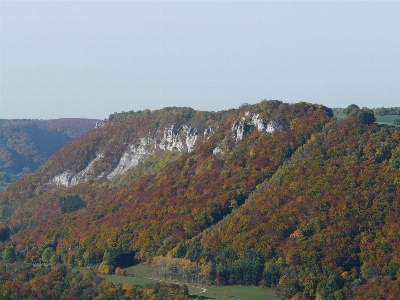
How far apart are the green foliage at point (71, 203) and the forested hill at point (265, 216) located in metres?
5.65

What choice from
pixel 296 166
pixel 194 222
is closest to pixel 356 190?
pixel 296 166

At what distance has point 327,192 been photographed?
415 ft

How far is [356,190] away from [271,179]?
18.7 m

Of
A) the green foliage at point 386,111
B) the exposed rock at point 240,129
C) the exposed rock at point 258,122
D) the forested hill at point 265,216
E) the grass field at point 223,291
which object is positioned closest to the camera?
the grass field at point 223,291

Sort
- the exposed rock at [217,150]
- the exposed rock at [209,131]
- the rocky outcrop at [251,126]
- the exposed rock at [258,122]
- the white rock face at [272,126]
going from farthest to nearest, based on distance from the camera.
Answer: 1. the exposed rock at [209,131]
2. the exposed rock at [217,150]
3. the exposed rock at [258,122]
4. the rocky outcrop at [251,126]
5. the white rock face at [272,126]

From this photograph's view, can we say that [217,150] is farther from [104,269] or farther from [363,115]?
[104,269]

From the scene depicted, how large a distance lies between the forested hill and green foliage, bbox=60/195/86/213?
18.5 ft

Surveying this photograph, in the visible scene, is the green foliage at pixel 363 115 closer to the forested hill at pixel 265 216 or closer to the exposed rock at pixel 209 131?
the forested hill at pixel 265 216

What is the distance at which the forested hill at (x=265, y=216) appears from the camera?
369 ft

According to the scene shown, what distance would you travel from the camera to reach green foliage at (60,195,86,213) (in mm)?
185238

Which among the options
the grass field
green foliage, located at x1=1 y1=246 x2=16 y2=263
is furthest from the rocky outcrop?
the grass field

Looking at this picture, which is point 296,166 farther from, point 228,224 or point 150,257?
point 150,257

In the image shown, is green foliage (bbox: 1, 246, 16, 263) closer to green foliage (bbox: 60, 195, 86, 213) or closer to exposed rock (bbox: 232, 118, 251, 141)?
green foliage (bbox: 60, 195, 86, 213)

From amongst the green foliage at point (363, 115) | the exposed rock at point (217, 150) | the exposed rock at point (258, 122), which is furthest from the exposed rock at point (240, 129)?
the green foliage at point (363, 115)
